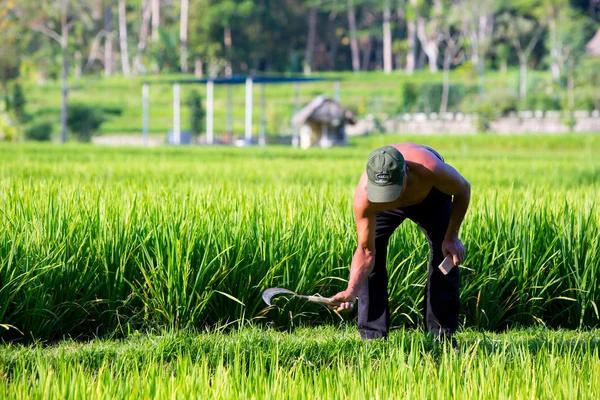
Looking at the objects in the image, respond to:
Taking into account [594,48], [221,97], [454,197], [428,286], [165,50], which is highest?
[165,50]

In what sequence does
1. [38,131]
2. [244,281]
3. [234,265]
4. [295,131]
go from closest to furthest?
[234,265], [244,281], [295,131], [38,131]

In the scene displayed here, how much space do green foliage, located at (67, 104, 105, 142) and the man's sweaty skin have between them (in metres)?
28.7

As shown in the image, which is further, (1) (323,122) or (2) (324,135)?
(2) (324,135)

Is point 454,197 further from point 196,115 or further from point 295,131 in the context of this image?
point 196,115

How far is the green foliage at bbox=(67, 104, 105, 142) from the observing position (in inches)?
1233

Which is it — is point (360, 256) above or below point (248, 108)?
below

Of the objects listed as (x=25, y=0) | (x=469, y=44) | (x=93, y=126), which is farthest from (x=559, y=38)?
(x=25, y=0)

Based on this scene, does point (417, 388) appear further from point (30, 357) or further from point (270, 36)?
point (270, 36)

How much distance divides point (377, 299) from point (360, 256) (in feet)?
1.44

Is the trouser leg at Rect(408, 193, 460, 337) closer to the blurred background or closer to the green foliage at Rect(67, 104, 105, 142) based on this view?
the blurred background

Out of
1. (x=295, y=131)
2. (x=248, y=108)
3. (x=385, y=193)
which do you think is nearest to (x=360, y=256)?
(x=385, y=193)

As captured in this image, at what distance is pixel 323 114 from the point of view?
27672 mm

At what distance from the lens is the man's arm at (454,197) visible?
3.51 metres

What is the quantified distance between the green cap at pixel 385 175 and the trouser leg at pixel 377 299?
0.61 metres
